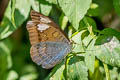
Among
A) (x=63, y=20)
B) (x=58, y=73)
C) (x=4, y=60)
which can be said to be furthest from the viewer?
(x=4, y=60)

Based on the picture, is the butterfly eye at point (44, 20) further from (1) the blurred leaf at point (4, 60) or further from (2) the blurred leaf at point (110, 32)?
(1) the blurred leaf at point (4, 60)

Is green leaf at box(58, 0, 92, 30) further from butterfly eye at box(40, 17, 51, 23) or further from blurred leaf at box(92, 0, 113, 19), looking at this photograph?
blurred leaf at box(92, 0, 113, 19)

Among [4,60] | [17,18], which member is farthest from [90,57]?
[4,60]

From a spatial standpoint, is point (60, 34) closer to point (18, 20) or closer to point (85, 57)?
point (85, 57)

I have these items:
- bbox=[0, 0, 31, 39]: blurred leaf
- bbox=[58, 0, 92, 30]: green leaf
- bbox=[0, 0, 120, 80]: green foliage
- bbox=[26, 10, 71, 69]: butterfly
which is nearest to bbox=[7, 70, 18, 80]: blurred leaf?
bbox=[0, 0, 120, 80]: green foliage

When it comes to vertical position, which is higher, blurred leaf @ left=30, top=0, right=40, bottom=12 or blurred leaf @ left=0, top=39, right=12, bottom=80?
blurred leaf @ left=30, top=0, right=40, bottom=12

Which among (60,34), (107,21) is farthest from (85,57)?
(107,21)

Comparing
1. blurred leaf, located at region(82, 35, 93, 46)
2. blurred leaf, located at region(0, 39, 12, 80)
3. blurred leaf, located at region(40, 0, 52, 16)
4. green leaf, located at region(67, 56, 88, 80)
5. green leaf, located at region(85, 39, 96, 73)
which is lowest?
blurred leaf, located at region(0, 39, 12, 80)

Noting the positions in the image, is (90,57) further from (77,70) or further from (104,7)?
(104,7)
